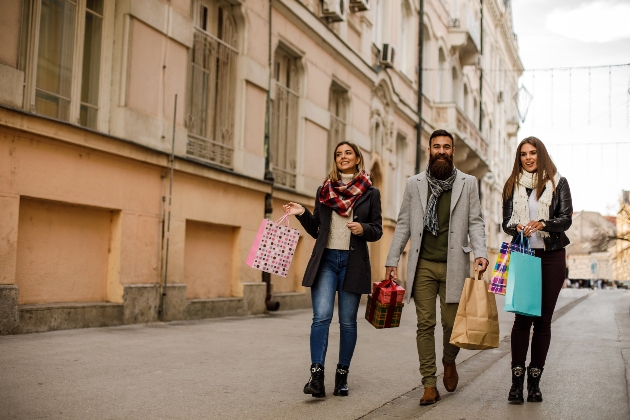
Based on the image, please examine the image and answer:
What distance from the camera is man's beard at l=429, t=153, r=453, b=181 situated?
5824 mm

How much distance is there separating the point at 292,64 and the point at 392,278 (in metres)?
11.7

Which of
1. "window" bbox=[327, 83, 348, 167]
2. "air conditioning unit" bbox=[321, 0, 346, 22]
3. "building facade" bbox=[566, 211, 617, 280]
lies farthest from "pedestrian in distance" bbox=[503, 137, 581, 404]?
"building facade" bbox=[566, 211, 617, 280]

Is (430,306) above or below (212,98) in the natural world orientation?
below

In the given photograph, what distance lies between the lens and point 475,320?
545 cm

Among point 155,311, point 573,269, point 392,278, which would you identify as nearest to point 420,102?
point 155,311

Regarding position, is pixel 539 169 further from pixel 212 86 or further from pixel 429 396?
pixel 212 86

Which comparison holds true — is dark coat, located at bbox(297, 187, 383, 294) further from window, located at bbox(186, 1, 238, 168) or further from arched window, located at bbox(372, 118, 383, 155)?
arched window, located at bbox(372, 118, 383, 155)

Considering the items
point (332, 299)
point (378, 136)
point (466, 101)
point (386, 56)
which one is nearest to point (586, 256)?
point (466, 101)

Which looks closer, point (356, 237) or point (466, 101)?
point (356, 237)

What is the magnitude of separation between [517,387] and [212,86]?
9.14 metres

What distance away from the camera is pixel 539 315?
5.59m

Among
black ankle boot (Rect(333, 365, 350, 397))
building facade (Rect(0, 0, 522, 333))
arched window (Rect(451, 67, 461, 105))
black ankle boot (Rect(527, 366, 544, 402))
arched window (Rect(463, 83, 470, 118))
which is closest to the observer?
black ankle boot (Rect(527, 366, 544, 402))

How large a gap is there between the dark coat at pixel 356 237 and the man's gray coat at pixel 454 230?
190 mm

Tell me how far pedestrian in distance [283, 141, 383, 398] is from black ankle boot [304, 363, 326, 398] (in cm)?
1
